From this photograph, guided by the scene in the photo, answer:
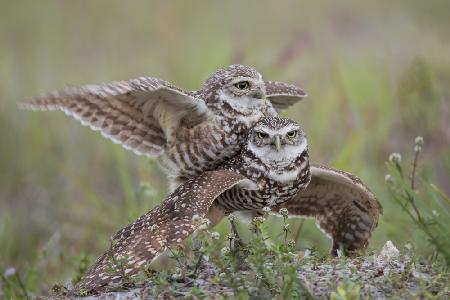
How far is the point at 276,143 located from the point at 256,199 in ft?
1.16

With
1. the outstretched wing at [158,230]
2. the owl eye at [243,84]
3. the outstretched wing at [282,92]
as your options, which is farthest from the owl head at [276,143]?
the outstretched wing at [282,92]

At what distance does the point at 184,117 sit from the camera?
22.4 ft

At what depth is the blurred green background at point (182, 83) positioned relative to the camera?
8.83 meters

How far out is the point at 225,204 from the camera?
6645 millimetres

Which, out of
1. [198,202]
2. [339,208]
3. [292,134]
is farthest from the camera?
[339,208]

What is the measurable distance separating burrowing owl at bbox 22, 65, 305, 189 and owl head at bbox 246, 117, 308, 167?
225mm

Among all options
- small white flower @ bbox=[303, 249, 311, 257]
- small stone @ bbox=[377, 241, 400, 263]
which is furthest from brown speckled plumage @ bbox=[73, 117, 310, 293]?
small stone @ bbox=[377, 241, 400, 263]

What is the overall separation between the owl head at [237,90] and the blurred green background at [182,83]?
0.89 m

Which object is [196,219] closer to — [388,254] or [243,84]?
[388,254]

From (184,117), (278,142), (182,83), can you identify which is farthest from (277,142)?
(182,83)

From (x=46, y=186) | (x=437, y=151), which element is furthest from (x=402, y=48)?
(x=46, y=186)

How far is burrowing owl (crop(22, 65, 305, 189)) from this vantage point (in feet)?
22.0

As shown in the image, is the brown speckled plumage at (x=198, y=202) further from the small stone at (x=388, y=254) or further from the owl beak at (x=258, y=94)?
the small stone at (x=388, y=254)

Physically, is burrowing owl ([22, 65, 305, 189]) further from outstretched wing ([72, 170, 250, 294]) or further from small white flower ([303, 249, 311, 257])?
small white flower ([303, 249, 311, 257])
